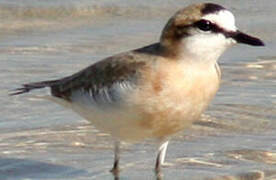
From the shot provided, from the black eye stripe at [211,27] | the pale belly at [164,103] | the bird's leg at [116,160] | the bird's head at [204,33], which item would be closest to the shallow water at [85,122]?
the bird's leg at [116,160]

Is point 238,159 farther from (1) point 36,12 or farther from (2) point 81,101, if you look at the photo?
(1) point 36,12

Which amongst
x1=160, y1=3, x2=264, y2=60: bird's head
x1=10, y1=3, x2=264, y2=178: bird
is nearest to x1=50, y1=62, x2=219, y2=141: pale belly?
x1=10, y1=3, x2=264, y2=178: bird

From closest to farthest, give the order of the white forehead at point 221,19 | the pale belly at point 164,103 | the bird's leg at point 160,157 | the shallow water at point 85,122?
the white forehead at point 221,19 < the pale belly at point 164,103 < the bird's leg at point 160,157 < the shallow water at point 85,122

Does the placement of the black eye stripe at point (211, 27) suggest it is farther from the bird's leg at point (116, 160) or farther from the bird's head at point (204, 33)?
the bird's leg at point (116, 160)

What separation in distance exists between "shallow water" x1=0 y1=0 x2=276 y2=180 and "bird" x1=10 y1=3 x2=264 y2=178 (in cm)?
64

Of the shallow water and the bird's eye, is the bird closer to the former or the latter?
the bird's eye

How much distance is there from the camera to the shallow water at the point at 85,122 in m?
8.55

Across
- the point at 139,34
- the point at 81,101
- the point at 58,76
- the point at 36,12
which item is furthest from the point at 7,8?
the point at 81,101

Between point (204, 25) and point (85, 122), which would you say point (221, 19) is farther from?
point (85, 122)

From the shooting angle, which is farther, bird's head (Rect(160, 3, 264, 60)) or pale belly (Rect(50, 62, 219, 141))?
pale belly (Rect(50, 62, 219, 141))

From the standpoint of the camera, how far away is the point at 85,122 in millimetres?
9617

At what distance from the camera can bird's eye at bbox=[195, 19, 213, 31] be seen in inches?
301

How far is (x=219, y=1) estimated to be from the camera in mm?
13500

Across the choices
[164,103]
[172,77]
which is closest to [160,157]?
[164,103]
